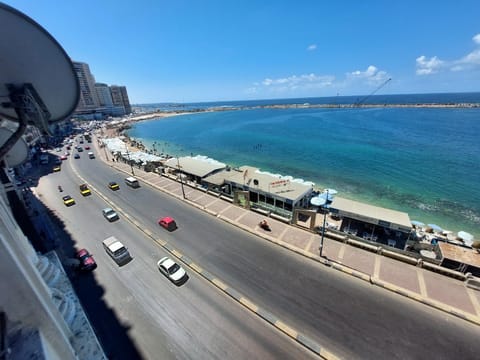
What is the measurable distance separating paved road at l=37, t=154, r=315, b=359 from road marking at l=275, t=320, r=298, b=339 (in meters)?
0.34

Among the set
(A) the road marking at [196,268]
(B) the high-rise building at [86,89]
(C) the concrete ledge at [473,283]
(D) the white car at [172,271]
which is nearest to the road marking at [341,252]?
(C) the concrete ledge at [473,283]

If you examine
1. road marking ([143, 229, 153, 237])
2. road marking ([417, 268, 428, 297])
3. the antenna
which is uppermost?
the antenna

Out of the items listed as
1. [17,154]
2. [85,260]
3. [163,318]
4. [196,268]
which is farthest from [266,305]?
[17,154]

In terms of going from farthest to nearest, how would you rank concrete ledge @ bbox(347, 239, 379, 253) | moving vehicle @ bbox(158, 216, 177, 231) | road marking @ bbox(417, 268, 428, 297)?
moving vehicle @ bbox(158, 216, 177, 231) < concrete ledge @ bbox(347, 239, 379, 253) < road marking @ bbox(417, 268, 428, 297)

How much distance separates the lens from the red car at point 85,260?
56.6 ft

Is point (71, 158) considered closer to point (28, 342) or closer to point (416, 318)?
point (28, 342)

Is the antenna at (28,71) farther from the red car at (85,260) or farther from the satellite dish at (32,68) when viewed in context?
the red car at (85,260)

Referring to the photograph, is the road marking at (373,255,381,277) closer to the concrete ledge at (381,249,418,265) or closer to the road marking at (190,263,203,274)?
the concrete ledge at (381,249,418,265)

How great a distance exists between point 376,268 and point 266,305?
34.2ft

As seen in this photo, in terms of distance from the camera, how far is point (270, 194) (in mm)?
26438

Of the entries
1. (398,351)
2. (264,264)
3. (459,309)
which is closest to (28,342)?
(264,264)

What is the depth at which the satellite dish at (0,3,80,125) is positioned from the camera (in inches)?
258

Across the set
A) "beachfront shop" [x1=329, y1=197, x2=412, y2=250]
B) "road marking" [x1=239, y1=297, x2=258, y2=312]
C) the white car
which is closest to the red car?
the white car

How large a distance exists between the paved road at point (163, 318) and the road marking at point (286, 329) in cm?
34
